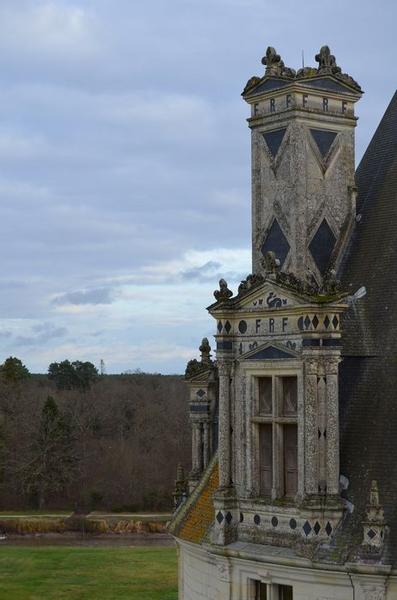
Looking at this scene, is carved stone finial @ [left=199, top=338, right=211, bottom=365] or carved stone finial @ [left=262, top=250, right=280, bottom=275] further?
carved stone finial @ [left=199, top=338, right=211, bottom=365]

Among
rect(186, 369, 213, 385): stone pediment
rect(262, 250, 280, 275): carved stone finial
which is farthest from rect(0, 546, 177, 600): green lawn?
rect(262, 250, 280, 275): carved stone finial

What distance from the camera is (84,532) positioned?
217 feet

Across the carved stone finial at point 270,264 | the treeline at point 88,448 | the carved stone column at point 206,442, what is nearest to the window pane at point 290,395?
the carved stone finial at point 270,264

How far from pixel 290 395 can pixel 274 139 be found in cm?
435

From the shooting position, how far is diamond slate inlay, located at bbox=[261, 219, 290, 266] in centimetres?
1647

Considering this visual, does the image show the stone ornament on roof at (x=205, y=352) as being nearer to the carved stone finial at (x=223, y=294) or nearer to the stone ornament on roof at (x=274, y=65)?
the carved stone finial at (x=223, y=294)

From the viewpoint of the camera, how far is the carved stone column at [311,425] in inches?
560

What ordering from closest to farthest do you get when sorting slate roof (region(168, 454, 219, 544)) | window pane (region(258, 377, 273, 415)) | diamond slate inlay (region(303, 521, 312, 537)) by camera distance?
diamond slate inlay (region(303, 521, 312, 537)) → window pane (region(258, 377, 273, 415)) → slate roof (region(168, 454, 219, 544))

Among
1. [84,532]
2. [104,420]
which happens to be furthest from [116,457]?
[84,532]

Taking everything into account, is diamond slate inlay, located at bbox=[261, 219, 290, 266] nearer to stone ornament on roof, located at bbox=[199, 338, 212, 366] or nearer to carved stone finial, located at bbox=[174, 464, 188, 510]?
stone ornament on roof, located at bbox=[199, 338, 212, 366]

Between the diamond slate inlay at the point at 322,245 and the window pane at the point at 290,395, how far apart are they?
2246 millimetres

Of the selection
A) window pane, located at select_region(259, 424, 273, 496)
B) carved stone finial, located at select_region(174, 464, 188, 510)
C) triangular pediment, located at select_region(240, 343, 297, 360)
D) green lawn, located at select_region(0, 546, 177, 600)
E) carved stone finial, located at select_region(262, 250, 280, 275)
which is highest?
carved stone finial, located at select_region(262, 250, 280, 275)

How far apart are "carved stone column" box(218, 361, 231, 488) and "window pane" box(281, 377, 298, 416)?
0.99 metres

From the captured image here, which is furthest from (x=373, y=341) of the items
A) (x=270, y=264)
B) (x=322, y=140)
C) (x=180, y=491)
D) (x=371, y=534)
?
(x=180, y=491)
